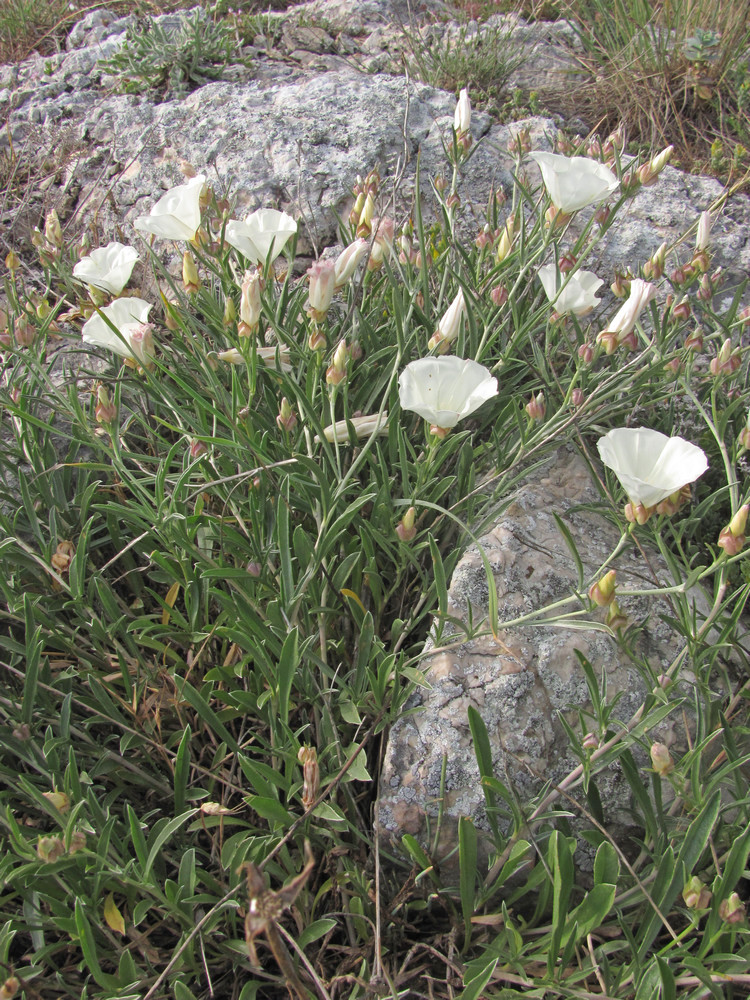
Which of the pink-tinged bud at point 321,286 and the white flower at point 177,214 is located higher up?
the white flower at point 177,214

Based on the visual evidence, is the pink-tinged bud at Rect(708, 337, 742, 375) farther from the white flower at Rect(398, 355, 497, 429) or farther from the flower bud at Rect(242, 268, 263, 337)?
the flower bud at Rect(242, 268, 263, 337)

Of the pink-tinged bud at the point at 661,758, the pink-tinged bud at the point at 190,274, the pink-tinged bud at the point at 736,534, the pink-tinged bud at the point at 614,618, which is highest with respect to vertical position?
the pink-tinged bud at the point at 190,274

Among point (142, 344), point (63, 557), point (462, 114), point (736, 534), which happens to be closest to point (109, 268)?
point (142, 344)

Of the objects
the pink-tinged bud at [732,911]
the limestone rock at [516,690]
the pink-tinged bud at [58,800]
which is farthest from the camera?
the limestone rock at [516,690]

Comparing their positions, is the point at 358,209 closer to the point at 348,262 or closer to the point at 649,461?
the point at 348,262

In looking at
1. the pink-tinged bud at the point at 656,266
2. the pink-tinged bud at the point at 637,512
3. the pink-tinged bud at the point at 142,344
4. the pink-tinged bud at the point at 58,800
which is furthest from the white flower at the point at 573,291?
the pink-tinged bud at the point at 58,800

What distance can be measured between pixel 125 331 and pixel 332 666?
0.97m

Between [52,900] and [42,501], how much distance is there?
3.47ft

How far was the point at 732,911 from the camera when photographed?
1.23 metres

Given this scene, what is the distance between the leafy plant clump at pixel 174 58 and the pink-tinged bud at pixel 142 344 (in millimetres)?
2402

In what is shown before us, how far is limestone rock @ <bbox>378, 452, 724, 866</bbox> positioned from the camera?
1555 mm

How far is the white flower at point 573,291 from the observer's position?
192 cm

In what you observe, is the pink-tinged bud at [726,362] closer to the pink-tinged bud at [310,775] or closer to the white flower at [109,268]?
the pink-tinged bud at [310,775]

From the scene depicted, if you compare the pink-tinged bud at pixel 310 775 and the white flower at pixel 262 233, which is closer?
the pink-tinged bud at pixel 310 775
